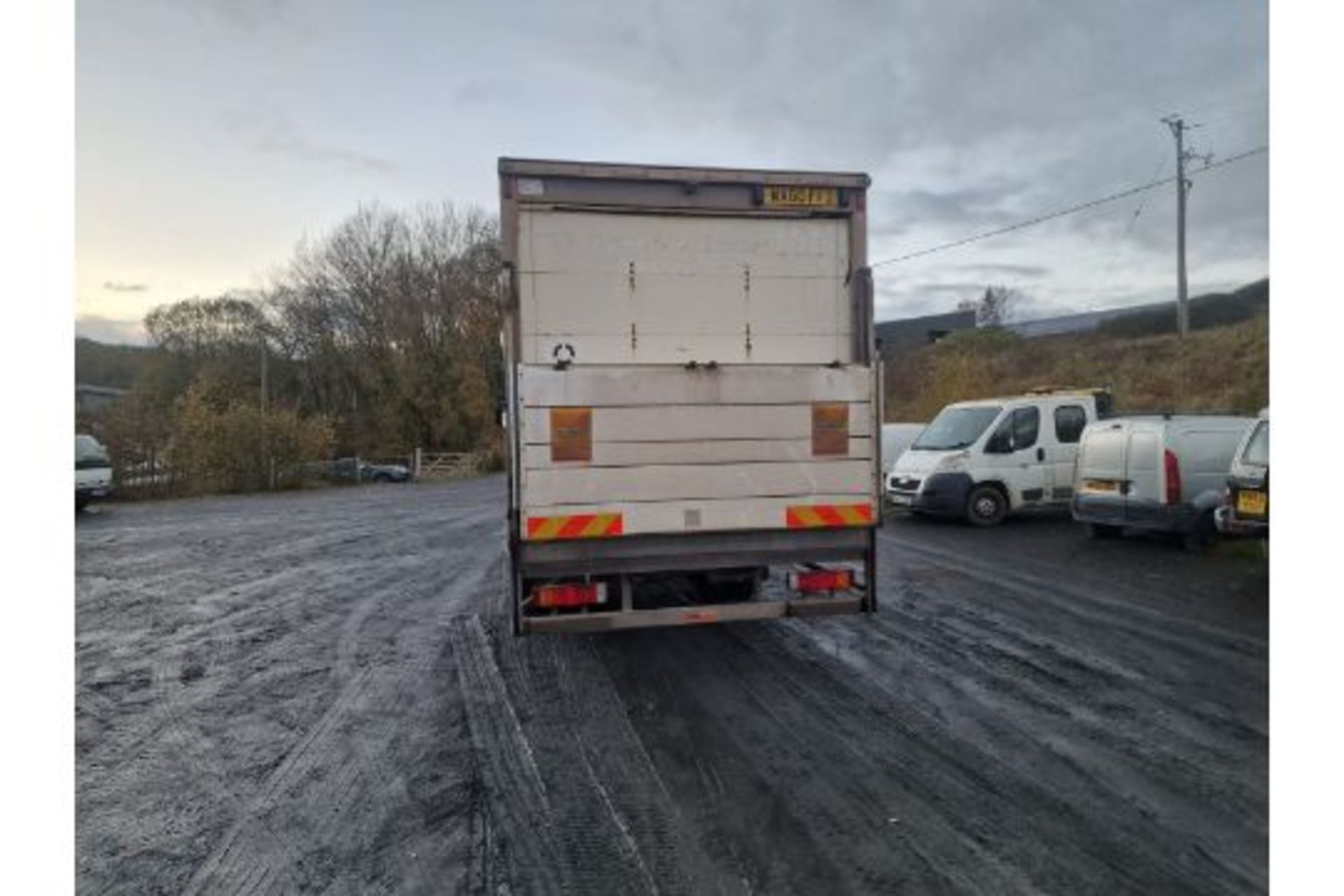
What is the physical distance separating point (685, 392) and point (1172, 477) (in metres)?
7.92

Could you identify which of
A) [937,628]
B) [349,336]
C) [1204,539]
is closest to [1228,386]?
[1204,539]

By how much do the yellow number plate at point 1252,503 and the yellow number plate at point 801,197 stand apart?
541cm

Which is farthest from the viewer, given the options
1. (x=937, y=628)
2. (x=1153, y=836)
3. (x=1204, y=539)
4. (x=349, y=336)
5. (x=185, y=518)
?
(x=349, y=336)

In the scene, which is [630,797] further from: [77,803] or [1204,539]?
[1204,539]

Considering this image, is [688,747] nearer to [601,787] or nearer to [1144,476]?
[601,787]

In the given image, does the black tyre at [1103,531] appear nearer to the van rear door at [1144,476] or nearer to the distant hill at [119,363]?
the van rear door at [1144,476]

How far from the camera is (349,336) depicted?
1738 inches

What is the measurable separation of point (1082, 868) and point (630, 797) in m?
1.92

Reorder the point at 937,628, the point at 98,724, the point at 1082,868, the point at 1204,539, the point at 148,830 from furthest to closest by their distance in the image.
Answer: the point at 1204,539 → the point at 937,628 → the point at 98,724 → the point at 148,830 → the point at 1082,868

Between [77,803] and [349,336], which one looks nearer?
[77,803]

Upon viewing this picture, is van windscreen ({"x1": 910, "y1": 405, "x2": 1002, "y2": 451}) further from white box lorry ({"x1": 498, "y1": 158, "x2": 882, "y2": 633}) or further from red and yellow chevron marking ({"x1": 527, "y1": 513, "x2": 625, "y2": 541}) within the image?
red and yellow chevron marking ({"x1": 527, "y1": 513, "x2": 625, "y2": 541})

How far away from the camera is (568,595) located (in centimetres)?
486

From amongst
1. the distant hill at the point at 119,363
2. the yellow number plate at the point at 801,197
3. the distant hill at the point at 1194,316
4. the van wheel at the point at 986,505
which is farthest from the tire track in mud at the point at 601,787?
the distant hill at the point at 119,363

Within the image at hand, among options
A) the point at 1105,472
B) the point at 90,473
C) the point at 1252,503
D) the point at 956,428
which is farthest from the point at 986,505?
the point at 90,473
